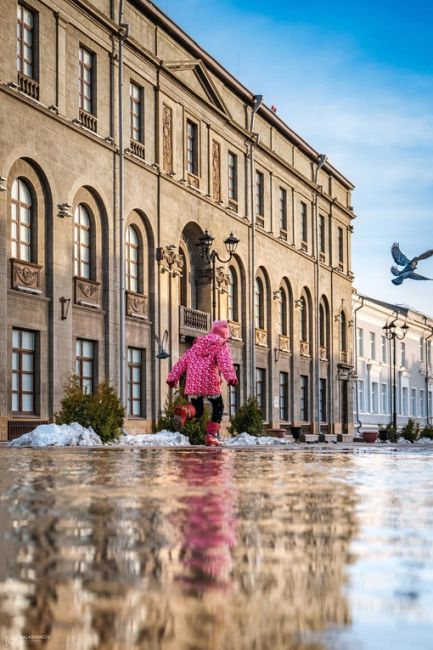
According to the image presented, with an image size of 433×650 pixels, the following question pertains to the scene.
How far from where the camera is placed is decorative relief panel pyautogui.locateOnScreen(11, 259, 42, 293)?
2700cm

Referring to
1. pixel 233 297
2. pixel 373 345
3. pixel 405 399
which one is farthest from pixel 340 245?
pixel 405 399

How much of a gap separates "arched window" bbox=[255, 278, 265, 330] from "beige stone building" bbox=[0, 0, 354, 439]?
93 millimetres

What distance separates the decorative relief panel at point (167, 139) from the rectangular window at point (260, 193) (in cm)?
970

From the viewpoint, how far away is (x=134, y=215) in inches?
1340

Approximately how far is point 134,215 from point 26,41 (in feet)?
24.1

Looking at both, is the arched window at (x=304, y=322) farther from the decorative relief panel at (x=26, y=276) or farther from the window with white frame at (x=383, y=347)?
the decorative relief panel at (x=26, y=276)

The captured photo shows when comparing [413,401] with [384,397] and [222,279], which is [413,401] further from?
[222,279]

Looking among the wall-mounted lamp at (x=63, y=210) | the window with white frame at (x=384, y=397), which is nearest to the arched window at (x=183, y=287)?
the wall-mounted lamp at (x=63, y=210)

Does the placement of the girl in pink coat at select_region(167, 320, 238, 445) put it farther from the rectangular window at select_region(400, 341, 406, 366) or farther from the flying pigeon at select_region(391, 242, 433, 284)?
the rectangular window at select_region(400, 341, 406, 366)

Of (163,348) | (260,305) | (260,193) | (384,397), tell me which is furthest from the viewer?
(384,397)

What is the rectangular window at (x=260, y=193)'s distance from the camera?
4594 centimetres

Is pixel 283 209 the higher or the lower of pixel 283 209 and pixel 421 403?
the higher

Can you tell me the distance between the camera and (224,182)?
A: 4172 centimetres

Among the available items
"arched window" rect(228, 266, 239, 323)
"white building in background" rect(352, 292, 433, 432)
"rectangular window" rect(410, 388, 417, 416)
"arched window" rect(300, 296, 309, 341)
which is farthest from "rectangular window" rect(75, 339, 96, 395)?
"rectangular window" rect(410, 388, 417, 416)
